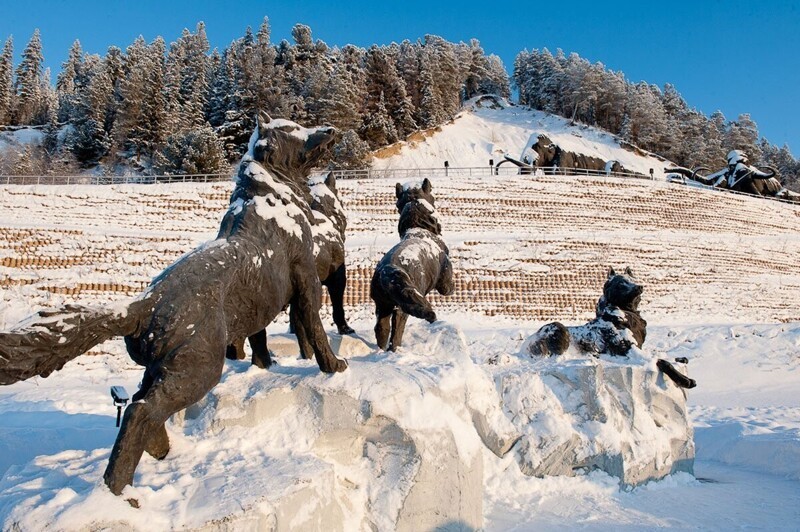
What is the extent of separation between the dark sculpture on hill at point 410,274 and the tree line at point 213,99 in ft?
106

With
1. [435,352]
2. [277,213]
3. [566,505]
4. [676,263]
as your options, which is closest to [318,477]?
[277,213]

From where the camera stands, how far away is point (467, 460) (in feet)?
12.6

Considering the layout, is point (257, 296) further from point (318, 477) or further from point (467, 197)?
point (467, 197)

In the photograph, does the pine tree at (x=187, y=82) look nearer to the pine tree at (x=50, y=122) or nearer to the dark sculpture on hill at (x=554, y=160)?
the pine tree at (x=50, y=122)

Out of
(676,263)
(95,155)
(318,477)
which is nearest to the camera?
(318,477)

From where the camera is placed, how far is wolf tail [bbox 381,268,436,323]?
4664mm

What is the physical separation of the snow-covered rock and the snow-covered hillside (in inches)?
1530

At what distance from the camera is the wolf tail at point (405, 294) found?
4.66 metres

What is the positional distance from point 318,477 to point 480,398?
1.81 m

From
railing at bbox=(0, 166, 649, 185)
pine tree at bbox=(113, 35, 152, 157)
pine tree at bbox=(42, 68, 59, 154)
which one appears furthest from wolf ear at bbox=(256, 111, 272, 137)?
pine tree at bbox=(42, 68, 59, 154)

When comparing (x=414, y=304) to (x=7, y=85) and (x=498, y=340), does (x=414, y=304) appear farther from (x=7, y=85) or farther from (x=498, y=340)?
(x=7, y=85)

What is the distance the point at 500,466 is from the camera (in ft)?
17.4

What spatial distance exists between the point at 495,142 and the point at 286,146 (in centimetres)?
5358

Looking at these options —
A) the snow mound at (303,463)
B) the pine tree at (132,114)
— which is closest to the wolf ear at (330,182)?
the snow mound at (303,463)
